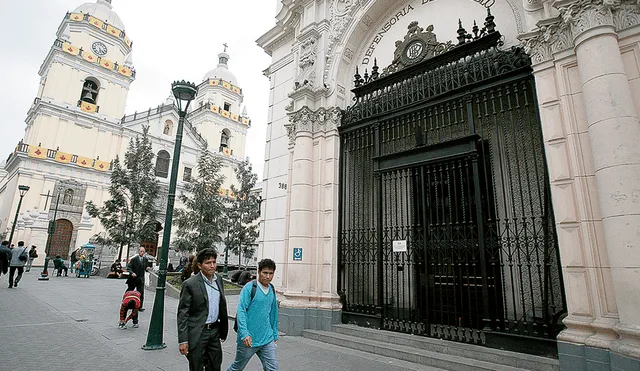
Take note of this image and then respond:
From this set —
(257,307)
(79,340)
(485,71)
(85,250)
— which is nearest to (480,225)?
(485,71)

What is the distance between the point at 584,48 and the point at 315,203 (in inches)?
247

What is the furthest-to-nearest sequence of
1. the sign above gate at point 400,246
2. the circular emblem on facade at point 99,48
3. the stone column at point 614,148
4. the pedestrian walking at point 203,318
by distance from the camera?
the circular emblem on facade at point 99,48 → the sign above gate at point 400,246 → the stone column at point 614,148 → the pedestrian walking at point 203,318

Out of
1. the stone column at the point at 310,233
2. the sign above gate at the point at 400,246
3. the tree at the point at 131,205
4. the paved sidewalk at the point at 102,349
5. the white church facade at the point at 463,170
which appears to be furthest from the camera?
the tree at the point at 131,205

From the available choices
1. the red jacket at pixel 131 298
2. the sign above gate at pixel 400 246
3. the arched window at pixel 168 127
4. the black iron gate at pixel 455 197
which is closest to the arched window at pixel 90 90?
the arched window at pixel 168 127

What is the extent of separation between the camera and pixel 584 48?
5000 mm

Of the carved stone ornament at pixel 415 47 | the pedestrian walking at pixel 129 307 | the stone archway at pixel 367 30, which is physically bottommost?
the pedestrian walking at pixel 129 307

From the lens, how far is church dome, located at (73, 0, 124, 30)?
36975mm

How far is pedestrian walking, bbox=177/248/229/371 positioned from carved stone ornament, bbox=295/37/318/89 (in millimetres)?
6644

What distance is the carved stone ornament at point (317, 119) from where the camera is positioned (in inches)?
365

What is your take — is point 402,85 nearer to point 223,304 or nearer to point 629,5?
point 629,5

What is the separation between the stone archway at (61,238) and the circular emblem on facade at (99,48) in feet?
61.1

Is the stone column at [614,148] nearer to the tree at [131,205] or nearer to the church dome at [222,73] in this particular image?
the tree at [131,205]

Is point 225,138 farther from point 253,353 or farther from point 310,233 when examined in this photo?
point 253,353

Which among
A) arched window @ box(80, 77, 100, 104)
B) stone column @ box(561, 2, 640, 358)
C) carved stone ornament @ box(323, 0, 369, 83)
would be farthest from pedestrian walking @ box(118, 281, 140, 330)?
arched window @ box(80, 77, 100, 104)
